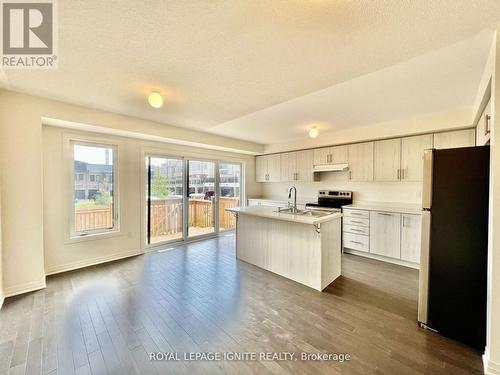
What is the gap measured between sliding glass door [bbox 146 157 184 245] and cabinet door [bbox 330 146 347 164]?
3519 mm

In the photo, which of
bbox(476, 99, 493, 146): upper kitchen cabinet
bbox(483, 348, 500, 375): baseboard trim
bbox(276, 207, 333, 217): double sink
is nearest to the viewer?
bbox(483, 348, 500, 375): baseboard trim

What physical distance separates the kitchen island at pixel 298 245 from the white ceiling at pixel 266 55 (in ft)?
5.43

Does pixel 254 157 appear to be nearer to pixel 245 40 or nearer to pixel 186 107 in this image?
pixel 186 107

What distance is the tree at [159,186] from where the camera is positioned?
14.9ft

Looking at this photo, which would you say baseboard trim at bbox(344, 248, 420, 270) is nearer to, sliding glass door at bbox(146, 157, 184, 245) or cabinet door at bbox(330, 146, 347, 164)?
cabinet door at bbox(330, 146, 347, 164)

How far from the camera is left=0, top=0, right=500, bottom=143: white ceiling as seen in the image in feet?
4.54

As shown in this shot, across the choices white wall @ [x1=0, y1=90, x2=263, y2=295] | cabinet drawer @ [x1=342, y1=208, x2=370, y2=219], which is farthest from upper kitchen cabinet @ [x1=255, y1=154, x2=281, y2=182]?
white wall @ [x1=0, y1=90, x2=263, y2=295]

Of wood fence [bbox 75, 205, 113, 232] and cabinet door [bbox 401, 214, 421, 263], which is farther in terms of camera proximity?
wood fence [bbox 75, 205, 113, 232]

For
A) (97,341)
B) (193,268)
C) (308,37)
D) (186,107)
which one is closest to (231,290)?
(193,268)

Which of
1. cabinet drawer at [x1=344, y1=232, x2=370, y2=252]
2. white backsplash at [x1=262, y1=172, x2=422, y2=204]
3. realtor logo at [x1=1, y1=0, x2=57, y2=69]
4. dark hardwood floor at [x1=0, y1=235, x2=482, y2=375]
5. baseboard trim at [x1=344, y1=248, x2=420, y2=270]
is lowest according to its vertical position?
dark hardwood floor at [x1=0, y1=235, x2=482, y2=375]

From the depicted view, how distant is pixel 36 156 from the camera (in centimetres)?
281

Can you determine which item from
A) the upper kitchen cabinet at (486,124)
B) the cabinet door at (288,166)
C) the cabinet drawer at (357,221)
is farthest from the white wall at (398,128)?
the cabinet drawer at (357,221)

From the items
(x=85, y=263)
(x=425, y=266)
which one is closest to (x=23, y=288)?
(x=85, y=263)

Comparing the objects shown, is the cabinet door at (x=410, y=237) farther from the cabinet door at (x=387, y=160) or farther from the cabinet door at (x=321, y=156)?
the cabinet door at (x=321, y=156)
